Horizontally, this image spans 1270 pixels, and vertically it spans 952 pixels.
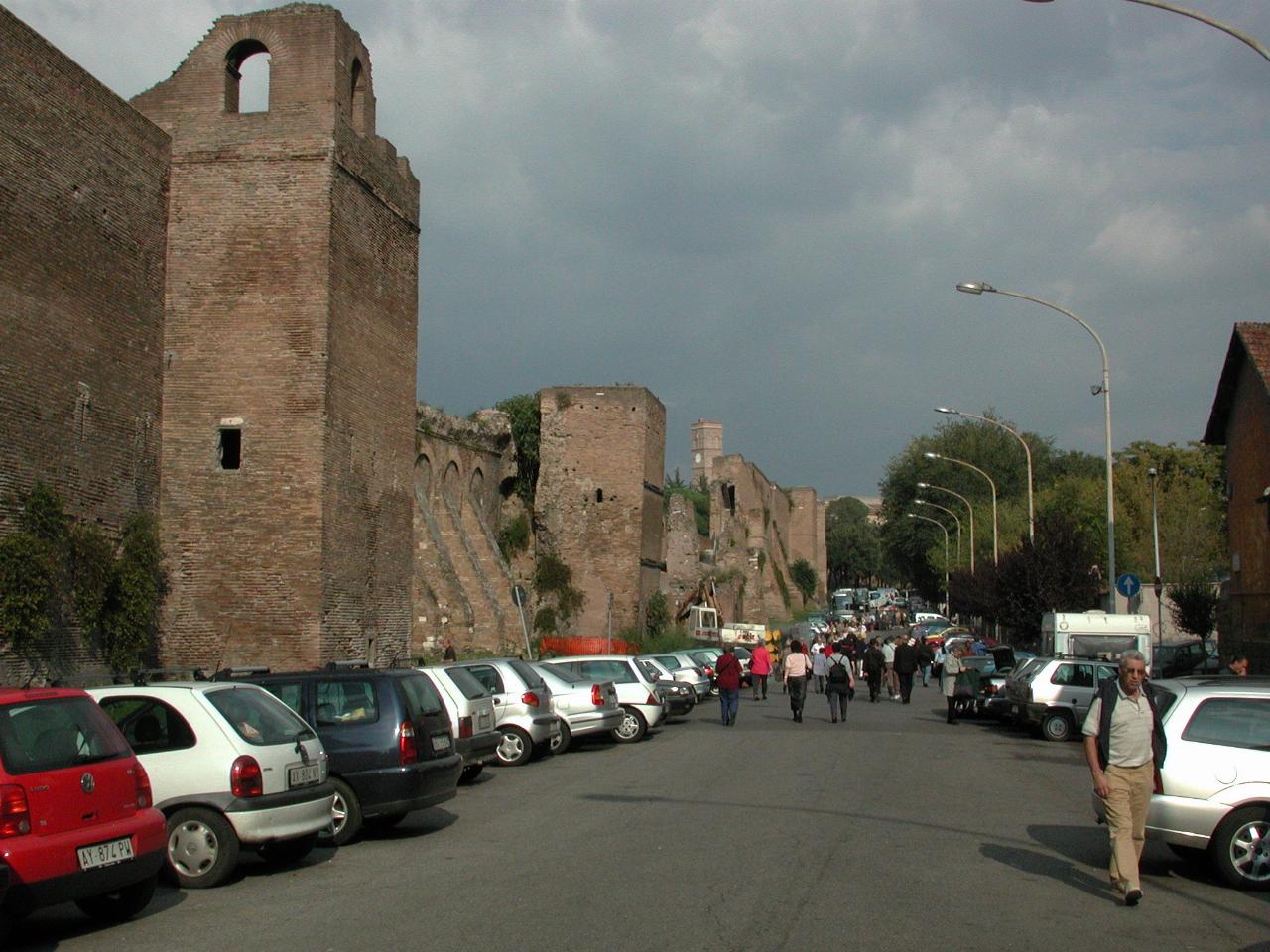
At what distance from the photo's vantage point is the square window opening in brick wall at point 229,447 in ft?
86.7

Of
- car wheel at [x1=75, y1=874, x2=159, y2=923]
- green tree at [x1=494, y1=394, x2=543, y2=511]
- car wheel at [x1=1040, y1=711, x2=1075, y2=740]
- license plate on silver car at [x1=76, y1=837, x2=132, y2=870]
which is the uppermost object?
green tree at [x1=494, y1=394, x2=543, y2=511]

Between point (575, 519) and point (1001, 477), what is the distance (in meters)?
42.9

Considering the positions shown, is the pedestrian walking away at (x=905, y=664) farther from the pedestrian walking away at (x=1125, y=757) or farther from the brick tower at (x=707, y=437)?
the brick tower at (x=707, y=437)

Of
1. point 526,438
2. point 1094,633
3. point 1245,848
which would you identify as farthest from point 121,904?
point 526,438

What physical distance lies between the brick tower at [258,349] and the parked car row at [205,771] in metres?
11.3

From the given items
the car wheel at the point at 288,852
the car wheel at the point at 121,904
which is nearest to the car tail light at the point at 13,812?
the car wheel at the point at 121,904

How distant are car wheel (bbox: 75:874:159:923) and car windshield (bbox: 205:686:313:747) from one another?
150 cm

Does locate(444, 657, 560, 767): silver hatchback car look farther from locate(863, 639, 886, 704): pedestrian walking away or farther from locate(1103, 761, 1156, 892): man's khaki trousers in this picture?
locate(863, 639, 886, 704): pedestrian walking away

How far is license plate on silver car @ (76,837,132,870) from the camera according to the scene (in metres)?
7.94

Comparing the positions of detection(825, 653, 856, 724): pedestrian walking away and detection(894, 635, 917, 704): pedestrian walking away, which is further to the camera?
detection(894, 635, 917, 704): pedestrian walking away

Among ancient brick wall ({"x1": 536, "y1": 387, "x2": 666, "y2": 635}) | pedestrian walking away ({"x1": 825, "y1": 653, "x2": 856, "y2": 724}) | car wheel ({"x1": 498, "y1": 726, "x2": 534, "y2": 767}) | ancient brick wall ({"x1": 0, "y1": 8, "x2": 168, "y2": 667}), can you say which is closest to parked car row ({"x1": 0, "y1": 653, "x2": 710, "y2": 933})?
car wheel ({"x1": 498, "y1": 726, "x2": 534, "y2": 767})

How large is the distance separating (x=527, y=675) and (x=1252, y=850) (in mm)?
10908

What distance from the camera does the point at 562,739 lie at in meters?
20.5

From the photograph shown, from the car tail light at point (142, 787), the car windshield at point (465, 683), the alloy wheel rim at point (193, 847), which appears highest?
the car windshield at point (465, 683)
